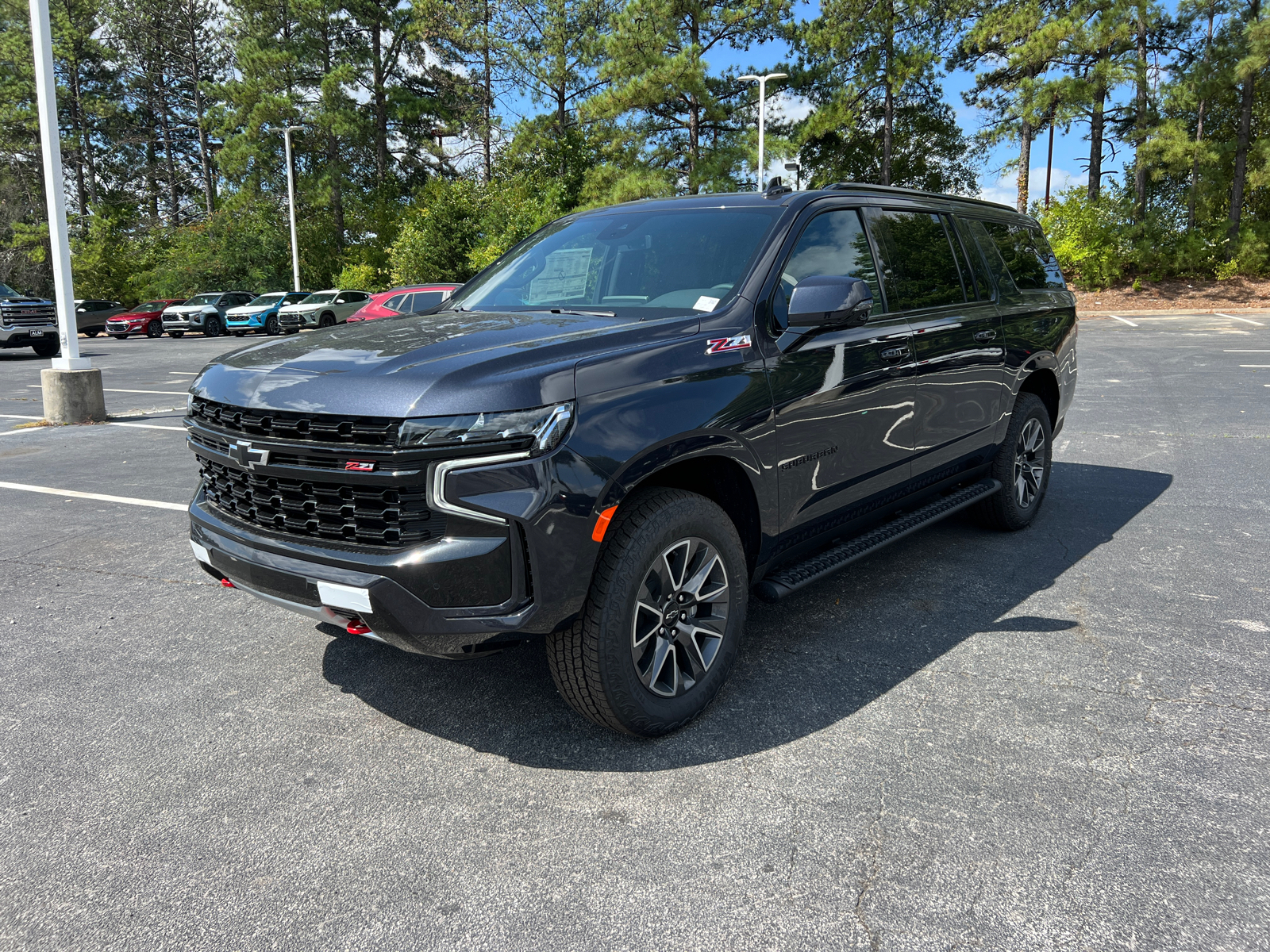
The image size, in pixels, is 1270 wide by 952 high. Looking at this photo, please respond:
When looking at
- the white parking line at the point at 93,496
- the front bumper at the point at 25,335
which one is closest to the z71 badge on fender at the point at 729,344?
the white parking line at the point at 93,496

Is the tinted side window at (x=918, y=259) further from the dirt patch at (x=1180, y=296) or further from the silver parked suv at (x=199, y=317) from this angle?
the silver parked suv at (x=199, y=317)

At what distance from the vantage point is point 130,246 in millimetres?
47500

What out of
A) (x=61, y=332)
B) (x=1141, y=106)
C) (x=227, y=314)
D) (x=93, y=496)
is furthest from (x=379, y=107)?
(x=93, y=496)

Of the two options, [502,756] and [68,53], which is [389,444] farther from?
[68,53]

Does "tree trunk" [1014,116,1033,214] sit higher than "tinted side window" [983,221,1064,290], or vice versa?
"tree trunk" [1014,116,1033,214]

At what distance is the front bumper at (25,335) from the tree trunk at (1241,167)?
35715 mm

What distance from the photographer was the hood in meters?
A: 2.73

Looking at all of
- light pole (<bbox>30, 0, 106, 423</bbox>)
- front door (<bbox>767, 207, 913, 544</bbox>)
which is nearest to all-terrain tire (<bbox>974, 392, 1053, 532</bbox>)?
front door (<bbox>767, 207, 913, 544</bbox>)

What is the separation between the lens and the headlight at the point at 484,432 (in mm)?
2703

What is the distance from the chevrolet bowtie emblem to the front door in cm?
180

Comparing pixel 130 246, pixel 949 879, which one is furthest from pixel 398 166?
pixel 949 879

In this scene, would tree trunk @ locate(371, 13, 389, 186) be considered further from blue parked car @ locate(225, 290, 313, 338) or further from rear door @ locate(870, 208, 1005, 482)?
rear door @ locate(870, 208, 1005, 482)

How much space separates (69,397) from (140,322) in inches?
1048

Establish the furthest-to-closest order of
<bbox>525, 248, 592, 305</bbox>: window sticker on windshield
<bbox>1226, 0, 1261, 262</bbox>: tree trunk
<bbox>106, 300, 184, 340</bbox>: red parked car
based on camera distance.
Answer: <bbox>106, 300, 184, 340</bbox>: red parked car, <bbox>1226, 0, 1261, 262</bbox>: tree trunk, <bbox>525, 248, 592, 305</bbox>: window sticker on windshield
